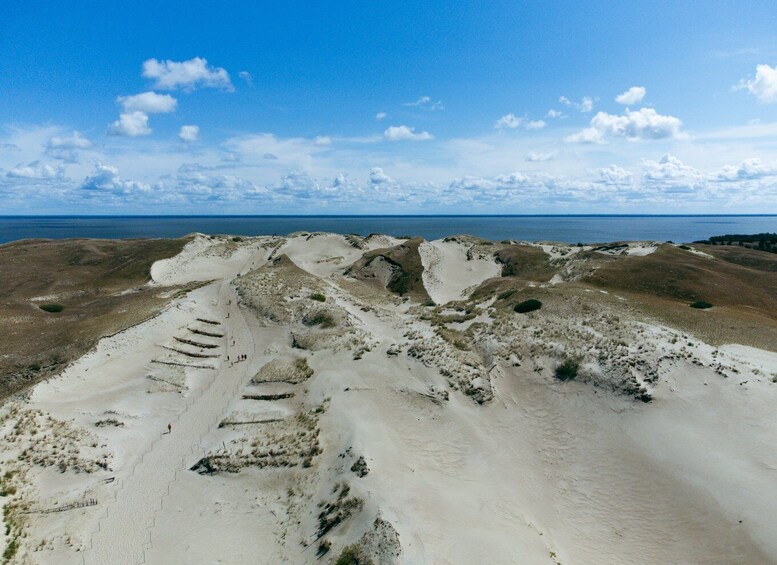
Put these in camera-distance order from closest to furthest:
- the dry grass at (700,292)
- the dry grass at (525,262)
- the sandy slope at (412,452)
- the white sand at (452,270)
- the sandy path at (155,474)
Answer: the sandy slope at (412,452) < the sandy path at (155,474) < the dry grass at (700,292) < the dry grass at (525,262) < the white sand at (452,270)

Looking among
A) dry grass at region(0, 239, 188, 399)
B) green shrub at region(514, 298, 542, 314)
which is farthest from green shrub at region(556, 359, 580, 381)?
dry grass at region(0, 239, 188, 399)

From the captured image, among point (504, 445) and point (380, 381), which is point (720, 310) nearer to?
point (504, 445)

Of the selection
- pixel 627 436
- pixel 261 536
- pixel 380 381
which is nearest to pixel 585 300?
pixel 627 436

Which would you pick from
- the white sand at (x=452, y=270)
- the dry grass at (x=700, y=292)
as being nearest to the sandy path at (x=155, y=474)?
the white sand at (x=452, y=270)

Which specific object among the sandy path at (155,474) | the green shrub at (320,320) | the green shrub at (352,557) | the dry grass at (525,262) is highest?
the dry grass at (525,262)

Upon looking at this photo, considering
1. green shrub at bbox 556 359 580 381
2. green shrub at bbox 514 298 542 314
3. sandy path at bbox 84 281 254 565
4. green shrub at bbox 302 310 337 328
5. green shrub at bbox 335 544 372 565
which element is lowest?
sandy path at bbox 84 281 254 565

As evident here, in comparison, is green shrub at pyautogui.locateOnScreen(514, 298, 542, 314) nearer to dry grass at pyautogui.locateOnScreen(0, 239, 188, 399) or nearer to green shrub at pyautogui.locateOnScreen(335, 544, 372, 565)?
green shrub at pyautogui.locateOnScreen(335, 544, 372, 565)

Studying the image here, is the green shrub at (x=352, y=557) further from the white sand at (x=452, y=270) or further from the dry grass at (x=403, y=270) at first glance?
the white sand at (x=452, y=270)
